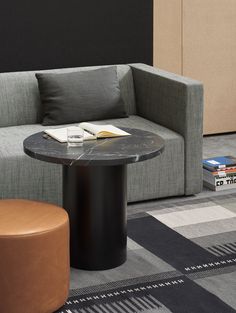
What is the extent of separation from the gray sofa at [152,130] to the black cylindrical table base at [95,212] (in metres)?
0.76

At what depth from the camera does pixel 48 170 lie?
191 inches

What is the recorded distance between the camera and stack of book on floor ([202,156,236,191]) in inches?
213

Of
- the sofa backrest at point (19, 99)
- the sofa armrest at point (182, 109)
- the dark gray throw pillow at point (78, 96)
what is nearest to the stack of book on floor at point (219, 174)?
the sofa armrest at point (182, 109)

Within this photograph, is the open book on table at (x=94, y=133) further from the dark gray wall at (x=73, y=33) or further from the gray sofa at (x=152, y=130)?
the dark gray wall at (x=73, y=33)

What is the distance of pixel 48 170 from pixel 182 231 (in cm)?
88

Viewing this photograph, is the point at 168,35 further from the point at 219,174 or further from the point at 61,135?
the point at 61,135

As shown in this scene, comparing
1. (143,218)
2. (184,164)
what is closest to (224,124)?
(184,164)

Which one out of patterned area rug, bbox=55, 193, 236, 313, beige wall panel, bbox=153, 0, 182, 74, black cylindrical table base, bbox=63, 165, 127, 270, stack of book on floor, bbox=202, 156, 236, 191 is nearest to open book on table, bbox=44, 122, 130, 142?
black cylindrical table base, bbox=63, 165, 127, 270

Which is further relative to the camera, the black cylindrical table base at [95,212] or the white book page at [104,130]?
the white book page at [104,130]

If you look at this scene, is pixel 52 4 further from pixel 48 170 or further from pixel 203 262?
pixel 203 262

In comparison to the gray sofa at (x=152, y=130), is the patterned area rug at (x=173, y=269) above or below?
below

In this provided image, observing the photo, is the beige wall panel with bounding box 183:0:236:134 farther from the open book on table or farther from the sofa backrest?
the open book on table

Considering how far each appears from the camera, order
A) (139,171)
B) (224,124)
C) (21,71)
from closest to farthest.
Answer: (139,171), (21,71), (224,124)

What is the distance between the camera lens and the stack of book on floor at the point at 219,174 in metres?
5.41
